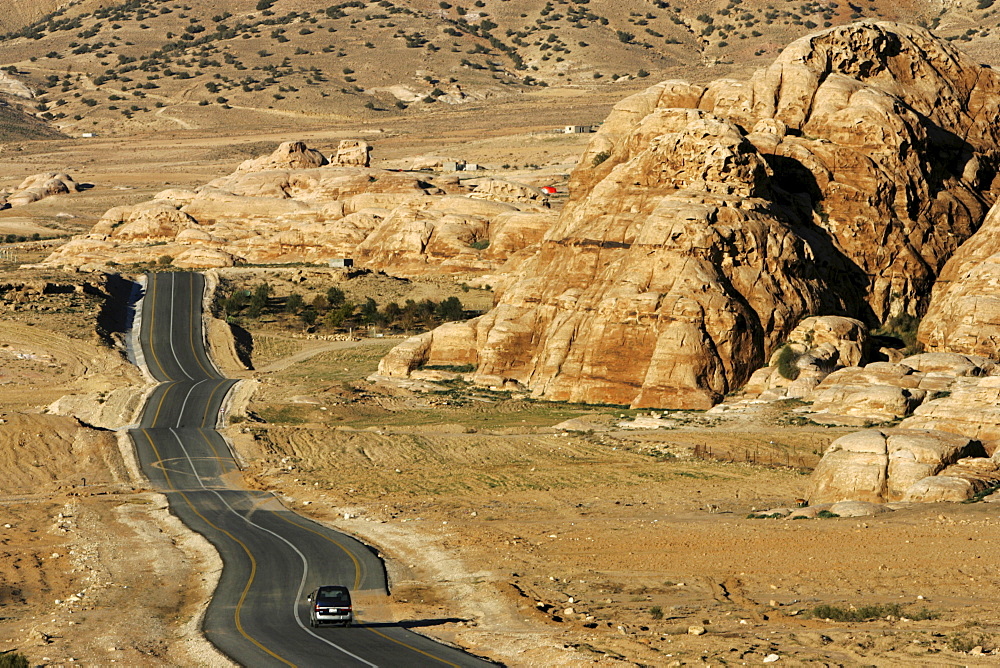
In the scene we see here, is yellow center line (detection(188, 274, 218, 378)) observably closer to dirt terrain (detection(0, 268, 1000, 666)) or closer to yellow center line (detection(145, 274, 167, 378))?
yellow center line (detection(145, 274, 167, 378))

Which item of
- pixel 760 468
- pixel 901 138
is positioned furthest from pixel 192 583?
pixel 901 138

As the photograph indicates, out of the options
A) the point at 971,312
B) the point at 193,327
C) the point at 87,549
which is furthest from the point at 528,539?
the point at 193,327

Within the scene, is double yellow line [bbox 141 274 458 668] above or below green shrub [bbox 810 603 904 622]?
below

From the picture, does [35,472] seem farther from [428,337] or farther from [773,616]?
[773,616]

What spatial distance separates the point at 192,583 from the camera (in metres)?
44.0

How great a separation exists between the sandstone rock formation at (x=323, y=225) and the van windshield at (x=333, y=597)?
3217 inches

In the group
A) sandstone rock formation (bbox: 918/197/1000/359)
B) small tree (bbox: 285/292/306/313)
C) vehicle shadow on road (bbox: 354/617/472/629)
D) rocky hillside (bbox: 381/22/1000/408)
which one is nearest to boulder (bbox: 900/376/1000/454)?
sandstone rock formation (bbox: 918/197/1000/359)

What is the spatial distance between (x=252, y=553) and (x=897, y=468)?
23914 millimetres

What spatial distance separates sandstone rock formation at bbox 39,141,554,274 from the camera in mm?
123062

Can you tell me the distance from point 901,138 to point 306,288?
53102mm

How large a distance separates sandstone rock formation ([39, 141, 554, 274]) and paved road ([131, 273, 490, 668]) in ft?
107

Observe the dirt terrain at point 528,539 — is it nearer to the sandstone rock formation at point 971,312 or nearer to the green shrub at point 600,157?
the sandstone rock formation at point 971,312

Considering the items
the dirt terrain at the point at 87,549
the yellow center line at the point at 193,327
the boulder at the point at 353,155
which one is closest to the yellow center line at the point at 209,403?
the dirt terrain at the point at 87,549

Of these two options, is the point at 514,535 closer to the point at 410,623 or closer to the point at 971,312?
the point at 410,623
